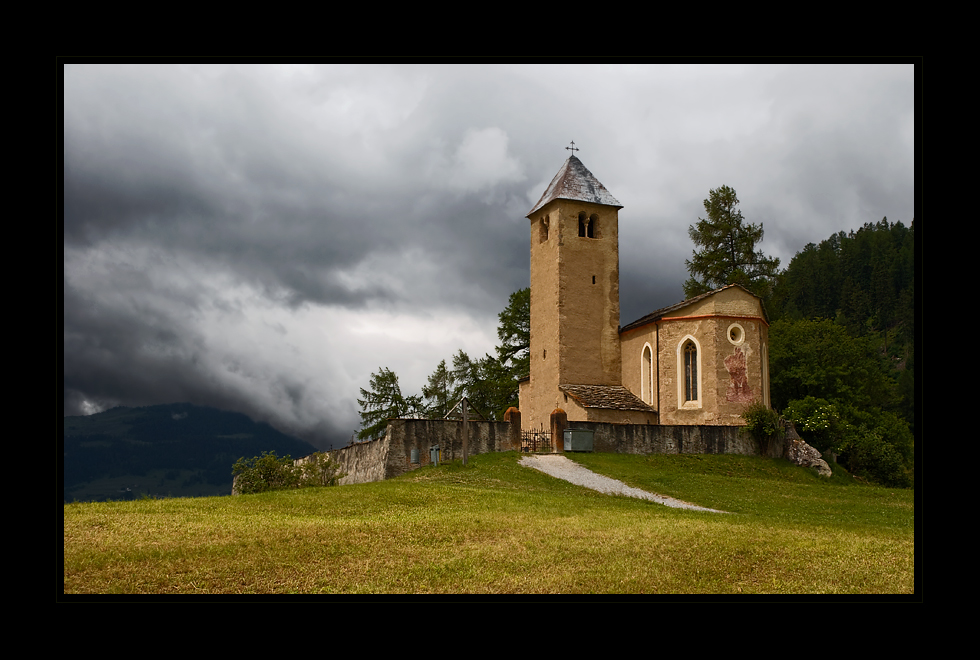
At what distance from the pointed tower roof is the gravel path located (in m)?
14.4

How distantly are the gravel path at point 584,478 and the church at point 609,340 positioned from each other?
243 inches

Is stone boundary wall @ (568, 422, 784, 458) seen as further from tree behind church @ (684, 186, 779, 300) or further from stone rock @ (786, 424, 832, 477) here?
tree behind church @ (684, 186, 779, 300)

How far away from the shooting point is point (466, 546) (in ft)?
43.4

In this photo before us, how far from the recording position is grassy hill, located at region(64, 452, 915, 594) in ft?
36.3

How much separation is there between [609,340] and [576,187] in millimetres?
7408

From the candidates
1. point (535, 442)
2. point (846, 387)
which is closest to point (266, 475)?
point (535, 442)

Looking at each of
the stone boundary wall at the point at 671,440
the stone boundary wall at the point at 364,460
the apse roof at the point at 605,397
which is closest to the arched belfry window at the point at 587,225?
the apse roof at the point at 605,397

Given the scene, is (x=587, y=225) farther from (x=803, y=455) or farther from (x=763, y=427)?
(x=803, y=455)

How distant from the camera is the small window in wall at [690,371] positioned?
1388 inches

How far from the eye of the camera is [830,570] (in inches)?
488

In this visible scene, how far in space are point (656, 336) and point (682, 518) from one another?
19.9 meters
